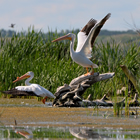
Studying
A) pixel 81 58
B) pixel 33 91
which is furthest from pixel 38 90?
pixel 81 58

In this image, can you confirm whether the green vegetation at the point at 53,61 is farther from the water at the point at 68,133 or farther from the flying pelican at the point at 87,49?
the water at the point at 68,133

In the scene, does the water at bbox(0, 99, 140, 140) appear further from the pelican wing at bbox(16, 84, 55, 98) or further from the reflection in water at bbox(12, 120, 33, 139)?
the pelican wing at bbox(16, 84, 55, 98)

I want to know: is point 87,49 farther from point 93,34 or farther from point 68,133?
point 68,133

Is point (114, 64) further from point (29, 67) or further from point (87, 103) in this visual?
point (87, 103)

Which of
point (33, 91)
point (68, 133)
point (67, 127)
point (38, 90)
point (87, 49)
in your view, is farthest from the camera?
point (87, 49)

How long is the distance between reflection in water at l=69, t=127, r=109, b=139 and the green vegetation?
14.0 ft

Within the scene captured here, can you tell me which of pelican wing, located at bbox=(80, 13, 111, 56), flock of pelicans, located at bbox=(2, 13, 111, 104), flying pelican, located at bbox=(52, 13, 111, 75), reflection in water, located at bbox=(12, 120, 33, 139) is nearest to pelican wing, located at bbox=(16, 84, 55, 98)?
flock of pelicans, located at bbox=(2, 13, 111, 104)

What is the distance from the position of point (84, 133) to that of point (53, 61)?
6819mm

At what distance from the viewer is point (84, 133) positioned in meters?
4.12

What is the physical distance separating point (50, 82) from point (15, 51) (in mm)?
2577

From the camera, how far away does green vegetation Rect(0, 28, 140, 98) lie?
9.65 metres

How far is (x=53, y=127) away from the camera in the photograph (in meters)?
4.57

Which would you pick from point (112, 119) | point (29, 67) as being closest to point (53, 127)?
point (112, 119)

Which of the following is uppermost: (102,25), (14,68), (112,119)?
(102,25)
